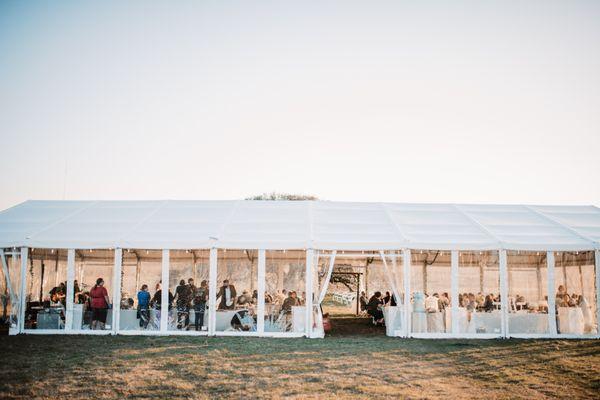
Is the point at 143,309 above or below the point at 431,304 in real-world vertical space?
→ below

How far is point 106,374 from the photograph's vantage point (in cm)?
819

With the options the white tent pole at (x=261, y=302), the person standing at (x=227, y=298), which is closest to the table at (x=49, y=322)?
the person standing at (x=227, y=298)

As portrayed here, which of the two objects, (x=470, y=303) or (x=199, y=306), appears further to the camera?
(x=470, y=303)

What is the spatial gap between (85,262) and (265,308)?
7.47 metres

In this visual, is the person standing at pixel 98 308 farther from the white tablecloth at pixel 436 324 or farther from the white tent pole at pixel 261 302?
the white tablecloth at pixel 436 324

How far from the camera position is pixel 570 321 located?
41.5 feet

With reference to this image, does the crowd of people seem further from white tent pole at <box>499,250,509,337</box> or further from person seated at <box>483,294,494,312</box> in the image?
white tent pole at <box>499,250,509,337</box>

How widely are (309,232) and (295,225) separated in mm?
679

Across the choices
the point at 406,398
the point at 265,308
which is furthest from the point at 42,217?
the point at 406,398

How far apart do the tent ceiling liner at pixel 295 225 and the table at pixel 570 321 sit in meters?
1.49

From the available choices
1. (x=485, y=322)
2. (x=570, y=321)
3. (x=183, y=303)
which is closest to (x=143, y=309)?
(x=183, y=303)

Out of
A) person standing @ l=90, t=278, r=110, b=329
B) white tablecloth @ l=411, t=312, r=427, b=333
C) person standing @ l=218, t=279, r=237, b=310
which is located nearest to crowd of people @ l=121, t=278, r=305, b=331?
person standing @ l=218, t=279, r=237, b=310

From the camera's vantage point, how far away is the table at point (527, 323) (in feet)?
41.3

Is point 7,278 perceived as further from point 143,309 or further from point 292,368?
point 292,368
